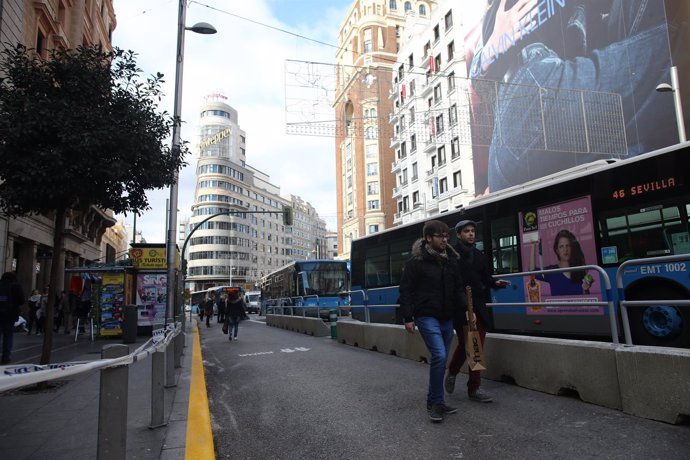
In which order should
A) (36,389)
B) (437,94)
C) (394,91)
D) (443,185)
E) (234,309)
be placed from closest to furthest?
1. (36,389)
2. (234,309)
3. (443,185)
4. (437,94)
5. (394,91)

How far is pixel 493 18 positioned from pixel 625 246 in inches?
1193

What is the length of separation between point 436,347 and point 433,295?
48 cm

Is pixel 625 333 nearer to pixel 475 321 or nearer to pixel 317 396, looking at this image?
pixel 475 321

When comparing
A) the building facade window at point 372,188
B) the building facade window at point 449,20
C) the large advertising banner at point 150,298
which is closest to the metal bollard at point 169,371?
the large advertising banner at point 150,298

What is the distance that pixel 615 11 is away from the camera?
24297mm

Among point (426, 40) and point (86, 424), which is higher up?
point (426, 40)

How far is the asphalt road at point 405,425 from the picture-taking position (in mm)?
3578

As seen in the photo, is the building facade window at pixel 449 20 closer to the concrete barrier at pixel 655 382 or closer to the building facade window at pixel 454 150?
the building facade window at pixel 454 150

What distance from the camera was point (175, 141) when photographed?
32.1ft

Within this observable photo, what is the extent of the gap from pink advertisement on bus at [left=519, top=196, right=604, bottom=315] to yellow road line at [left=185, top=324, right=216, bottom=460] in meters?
6.14

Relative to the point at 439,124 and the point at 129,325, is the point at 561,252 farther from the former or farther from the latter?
the point at 439,124

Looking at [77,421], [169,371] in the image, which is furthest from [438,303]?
[169,371]

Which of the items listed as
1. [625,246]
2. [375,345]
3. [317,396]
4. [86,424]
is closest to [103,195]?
[86,424]

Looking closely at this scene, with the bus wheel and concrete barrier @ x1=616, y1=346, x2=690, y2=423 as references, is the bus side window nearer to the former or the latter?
the bus wheel
